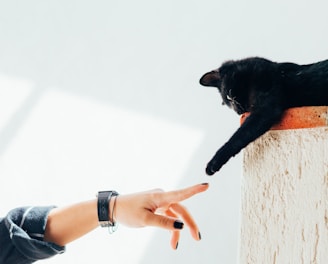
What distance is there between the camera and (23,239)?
860mm

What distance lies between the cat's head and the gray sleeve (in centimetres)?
48

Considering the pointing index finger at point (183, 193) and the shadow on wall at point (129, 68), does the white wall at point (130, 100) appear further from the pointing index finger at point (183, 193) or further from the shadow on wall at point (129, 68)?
the pointing index finger at point (183, 193)

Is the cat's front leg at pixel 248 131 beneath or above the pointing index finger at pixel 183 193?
above

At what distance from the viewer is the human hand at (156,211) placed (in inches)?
29.7

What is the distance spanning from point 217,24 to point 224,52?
0.15 metres

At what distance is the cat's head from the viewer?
2.99 ft

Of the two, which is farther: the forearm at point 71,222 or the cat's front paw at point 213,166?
the forearm at point 71,222

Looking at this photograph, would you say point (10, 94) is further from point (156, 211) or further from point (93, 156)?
point (156, 211)

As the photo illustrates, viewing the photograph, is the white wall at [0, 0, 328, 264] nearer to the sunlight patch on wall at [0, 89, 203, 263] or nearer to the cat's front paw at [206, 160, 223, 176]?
the sunlight patch on wall at [0, 89, 203, 263]

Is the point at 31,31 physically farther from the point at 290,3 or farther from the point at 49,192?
the point at 290,3

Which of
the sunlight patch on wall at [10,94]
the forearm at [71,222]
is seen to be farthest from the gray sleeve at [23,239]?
the sunlight patch on wall at [10,94]

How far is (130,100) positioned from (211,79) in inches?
35.3

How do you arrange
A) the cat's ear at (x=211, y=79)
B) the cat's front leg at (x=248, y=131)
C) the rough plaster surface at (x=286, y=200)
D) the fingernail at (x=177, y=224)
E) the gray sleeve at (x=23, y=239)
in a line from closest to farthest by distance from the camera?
the rough plaster surface at (x=286, y=200) < the cat's front leg at (x=248, y=131) < the fingernail at (x=177, y=224) < the gray sleeve at (x=23, y=239) < the cat's ear at (x=211, y=79)

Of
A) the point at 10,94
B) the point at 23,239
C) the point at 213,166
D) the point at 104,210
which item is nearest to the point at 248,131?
the point at 213,166
